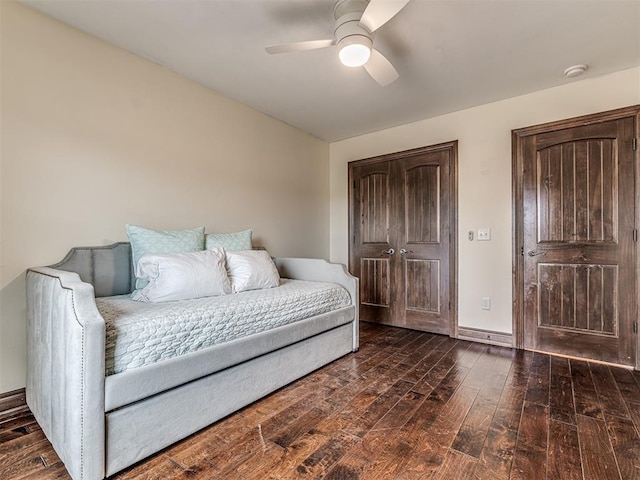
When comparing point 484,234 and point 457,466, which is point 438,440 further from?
point 484,234

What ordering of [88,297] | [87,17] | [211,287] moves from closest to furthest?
[88,297] < [87,17] < [211,287]

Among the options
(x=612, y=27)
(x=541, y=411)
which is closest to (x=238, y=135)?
(x=612, y=27)

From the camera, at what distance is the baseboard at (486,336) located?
2.94m

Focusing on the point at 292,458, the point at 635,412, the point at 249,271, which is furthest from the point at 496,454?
the point at 249,271

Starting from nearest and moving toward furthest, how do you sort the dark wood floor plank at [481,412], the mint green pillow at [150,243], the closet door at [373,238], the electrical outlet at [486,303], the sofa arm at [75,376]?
the sofa arm at [75,376] < the dark wood floor plank at [481,412] < the mint green pillow at [150,243] < the electrical outlet at [486,303] < the closet door at [373,238]

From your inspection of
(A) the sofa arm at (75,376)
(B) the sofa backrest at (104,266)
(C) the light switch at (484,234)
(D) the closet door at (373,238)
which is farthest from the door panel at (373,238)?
(A) the sofa arm at (75,376)

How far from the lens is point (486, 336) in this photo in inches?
120

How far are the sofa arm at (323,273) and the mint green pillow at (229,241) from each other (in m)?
0.53

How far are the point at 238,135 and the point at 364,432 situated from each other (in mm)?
2703

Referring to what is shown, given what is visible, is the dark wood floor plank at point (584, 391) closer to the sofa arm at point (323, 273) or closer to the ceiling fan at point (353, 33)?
the sofa arm at point (323, 273)

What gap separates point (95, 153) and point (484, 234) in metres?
3.32

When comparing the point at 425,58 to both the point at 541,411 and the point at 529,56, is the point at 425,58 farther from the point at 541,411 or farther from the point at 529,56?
the point at 541,411

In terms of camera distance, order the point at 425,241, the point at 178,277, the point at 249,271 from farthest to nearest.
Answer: the point at 425,241
the point at 249,271
the point at 178,277

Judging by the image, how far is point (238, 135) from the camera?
3074 mm
